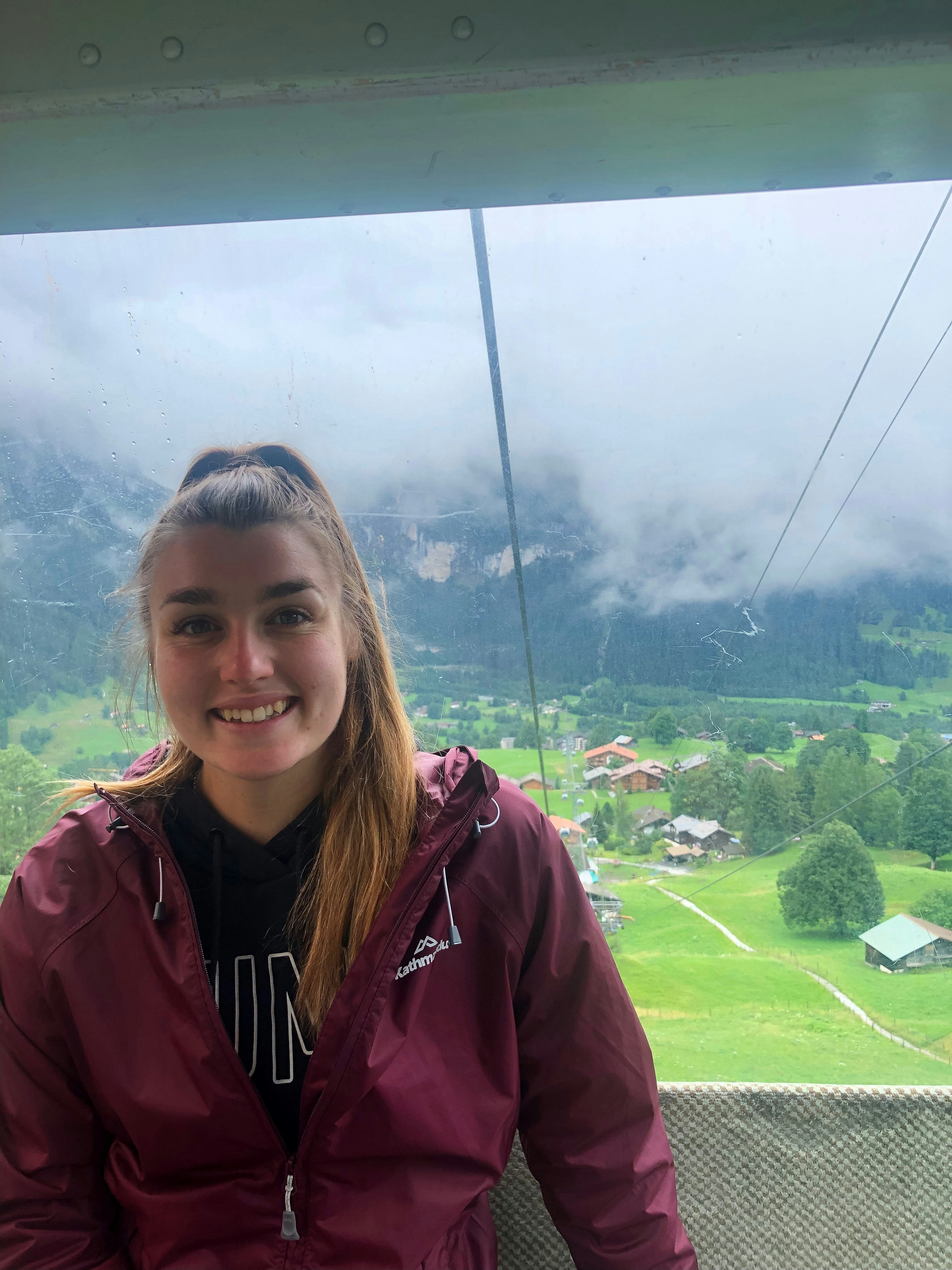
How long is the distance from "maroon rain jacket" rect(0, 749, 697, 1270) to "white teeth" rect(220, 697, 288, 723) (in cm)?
20

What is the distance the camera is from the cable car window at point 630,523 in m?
1.43

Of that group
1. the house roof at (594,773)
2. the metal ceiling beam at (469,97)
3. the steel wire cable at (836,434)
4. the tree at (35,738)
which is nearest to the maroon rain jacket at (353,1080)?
the house roof at (594,773)

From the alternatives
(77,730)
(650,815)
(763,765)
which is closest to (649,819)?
(650,815)

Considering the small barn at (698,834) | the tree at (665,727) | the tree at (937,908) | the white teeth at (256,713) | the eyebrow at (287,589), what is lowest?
the tree at (937,908)

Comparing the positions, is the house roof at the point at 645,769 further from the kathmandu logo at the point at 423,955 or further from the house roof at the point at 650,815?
the kathmandu logo at the point at 423,955

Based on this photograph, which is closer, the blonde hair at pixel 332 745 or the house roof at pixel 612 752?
the blonde hair at pixel 332 745

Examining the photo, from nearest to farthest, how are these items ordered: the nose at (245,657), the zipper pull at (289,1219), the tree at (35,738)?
1. the zipper pull at (289,1219)
2. the nose at (245,657)
3. the tree at (35,738)

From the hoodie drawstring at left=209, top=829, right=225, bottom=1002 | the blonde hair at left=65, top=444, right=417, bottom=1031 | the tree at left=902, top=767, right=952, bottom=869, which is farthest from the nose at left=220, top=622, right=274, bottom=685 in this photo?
the tree at left=902, top=767, right=952, bottom=869

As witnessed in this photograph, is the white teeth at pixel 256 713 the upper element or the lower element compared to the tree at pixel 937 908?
upper

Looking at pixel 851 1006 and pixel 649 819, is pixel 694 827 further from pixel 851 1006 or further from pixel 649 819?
pixel 851 1006

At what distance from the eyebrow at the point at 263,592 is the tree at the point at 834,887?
106 centimetres

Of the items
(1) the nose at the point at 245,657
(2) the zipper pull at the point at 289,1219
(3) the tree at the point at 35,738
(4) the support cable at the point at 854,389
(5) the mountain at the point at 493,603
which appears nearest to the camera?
(2) the zipper pull at the point at 289,1219

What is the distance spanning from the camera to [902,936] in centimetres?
156

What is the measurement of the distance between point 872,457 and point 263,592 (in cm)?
111
